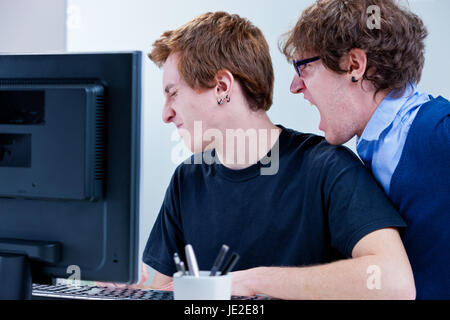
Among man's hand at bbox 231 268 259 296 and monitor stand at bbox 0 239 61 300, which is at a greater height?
monitor stand at bbox 0 239 61 300

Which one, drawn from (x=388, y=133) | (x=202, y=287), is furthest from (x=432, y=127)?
(x=202, y=287)

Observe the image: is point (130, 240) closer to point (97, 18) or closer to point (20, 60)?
point (20, 60)

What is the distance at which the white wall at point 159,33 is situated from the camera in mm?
2201

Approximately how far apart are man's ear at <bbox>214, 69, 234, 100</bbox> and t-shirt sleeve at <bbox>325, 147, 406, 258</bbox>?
33 centimetres

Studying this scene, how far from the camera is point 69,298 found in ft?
2.84

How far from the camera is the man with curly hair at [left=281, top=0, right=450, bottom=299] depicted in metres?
1.06

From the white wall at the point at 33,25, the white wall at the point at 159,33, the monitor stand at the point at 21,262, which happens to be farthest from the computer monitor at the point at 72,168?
the white wall at the point at 33,25

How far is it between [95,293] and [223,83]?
0.63 meters

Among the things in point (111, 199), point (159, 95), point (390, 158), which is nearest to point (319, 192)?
point (390, 158)

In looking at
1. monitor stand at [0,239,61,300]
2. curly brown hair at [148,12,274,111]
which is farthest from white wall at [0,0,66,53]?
monitor stand at [0,239,61,300]

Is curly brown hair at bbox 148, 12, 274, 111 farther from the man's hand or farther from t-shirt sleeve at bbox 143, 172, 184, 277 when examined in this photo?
the man's hand

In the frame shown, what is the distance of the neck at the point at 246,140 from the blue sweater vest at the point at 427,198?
338 millimetres

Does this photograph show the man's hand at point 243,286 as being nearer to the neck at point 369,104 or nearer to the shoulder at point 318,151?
the shoulder at point 318,151

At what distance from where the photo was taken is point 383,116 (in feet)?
3.75
